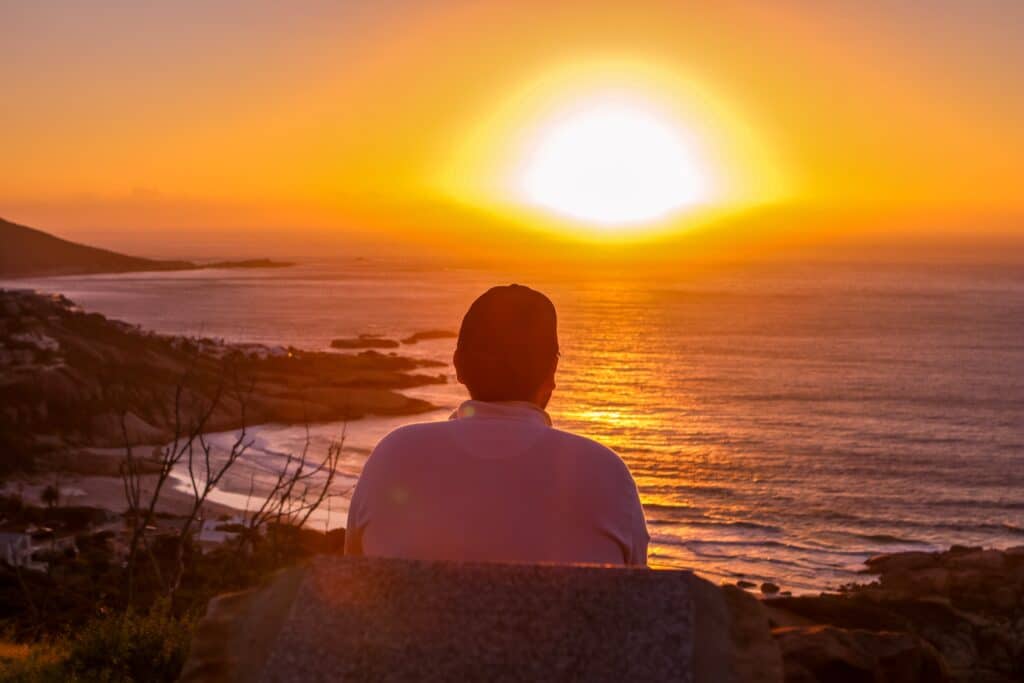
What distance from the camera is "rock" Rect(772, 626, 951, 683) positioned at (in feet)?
8.38

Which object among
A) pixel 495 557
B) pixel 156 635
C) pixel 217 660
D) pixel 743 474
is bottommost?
pixel 743 474

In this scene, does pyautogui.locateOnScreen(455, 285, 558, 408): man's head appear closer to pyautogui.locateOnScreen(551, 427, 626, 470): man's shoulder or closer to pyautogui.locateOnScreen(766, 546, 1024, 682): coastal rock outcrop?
pyautogui.locateOnScreen(551, 427, 626, 470): man's shoulder

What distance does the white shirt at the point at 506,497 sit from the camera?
2.40 metres

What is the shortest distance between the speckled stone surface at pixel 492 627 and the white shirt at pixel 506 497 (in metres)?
0.24

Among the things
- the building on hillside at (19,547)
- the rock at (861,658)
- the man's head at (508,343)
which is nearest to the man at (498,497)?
the man's head at (508,343)

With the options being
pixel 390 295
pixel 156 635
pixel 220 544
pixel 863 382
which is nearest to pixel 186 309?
pixel 390 295

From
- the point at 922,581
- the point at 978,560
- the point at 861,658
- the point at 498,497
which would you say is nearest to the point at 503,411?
the point at 498,497

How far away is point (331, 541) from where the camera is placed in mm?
23469

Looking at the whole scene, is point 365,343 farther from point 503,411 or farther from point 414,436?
point 414,436

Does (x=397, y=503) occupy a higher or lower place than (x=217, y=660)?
higher

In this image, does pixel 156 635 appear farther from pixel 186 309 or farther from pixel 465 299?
pixel 465 299

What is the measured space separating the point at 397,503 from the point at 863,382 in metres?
69.1

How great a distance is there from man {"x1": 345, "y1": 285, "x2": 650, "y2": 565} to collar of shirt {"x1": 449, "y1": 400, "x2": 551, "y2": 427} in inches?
2.5

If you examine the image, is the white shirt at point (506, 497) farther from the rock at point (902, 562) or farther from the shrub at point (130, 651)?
the rock at point (902, 562)
